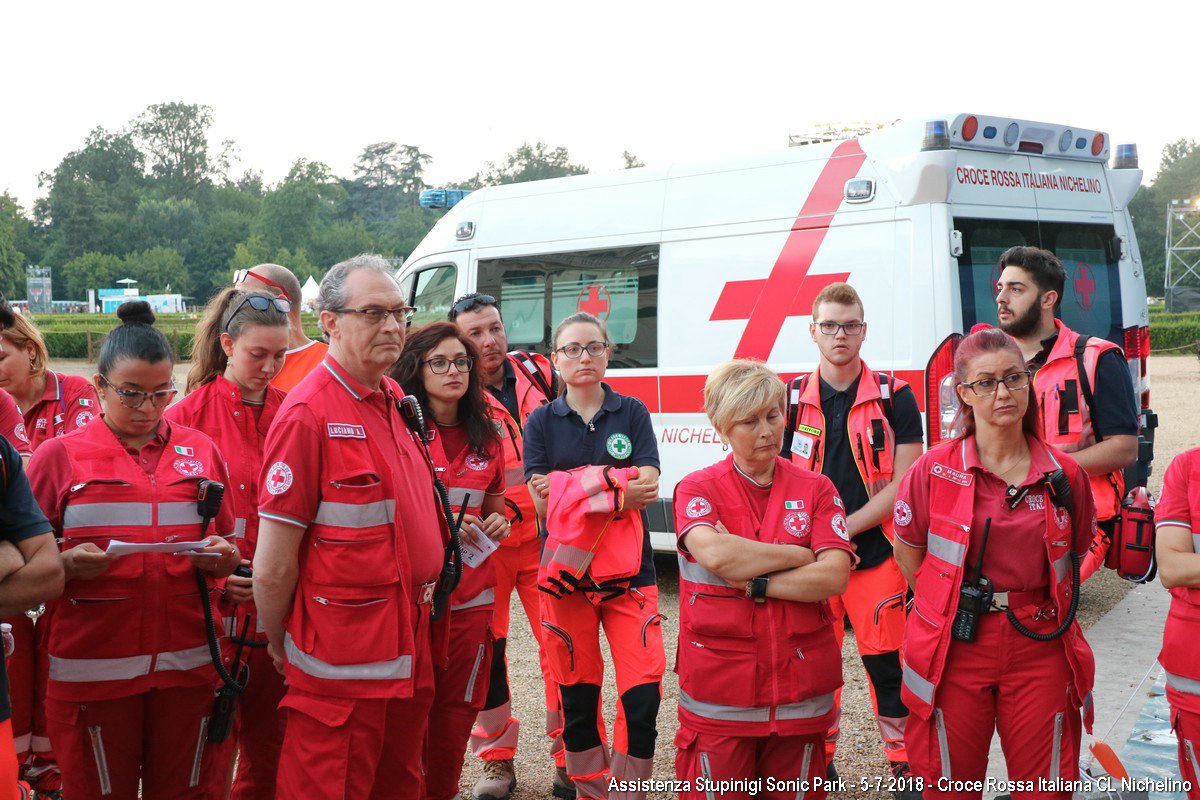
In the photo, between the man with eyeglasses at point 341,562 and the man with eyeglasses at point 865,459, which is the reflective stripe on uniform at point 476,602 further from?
the man with eyeglasses at point 865,459

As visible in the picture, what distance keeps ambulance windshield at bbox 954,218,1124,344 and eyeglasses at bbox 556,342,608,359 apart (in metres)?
2.93

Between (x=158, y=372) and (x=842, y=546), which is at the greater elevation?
(x=158, y=372)

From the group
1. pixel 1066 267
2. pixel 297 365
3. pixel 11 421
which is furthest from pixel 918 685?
pixel 1066 267

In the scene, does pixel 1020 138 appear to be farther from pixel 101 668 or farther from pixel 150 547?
pixel 101 668

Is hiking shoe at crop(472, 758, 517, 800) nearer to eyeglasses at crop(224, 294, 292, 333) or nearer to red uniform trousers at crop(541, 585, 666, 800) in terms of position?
red uniform trousers at crop(541, 585, 666, 800)

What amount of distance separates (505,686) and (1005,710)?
2277mm

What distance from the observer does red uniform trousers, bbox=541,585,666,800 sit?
4105 millimetres

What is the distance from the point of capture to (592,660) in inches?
165

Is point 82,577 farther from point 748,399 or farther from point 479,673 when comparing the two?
point 748,399

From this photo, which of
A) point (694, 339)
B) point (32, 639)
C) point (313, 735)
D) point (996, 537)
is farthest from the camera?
point (694, 339)

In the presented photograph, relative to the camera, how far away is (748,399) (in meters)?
3.34

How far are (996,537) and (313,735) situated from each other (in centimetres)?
211

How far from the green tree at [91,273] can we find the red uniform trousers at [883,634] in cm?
8828

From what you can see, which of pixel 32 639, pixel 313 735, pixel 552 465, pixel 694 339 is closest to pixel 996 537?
pixel 552 465
